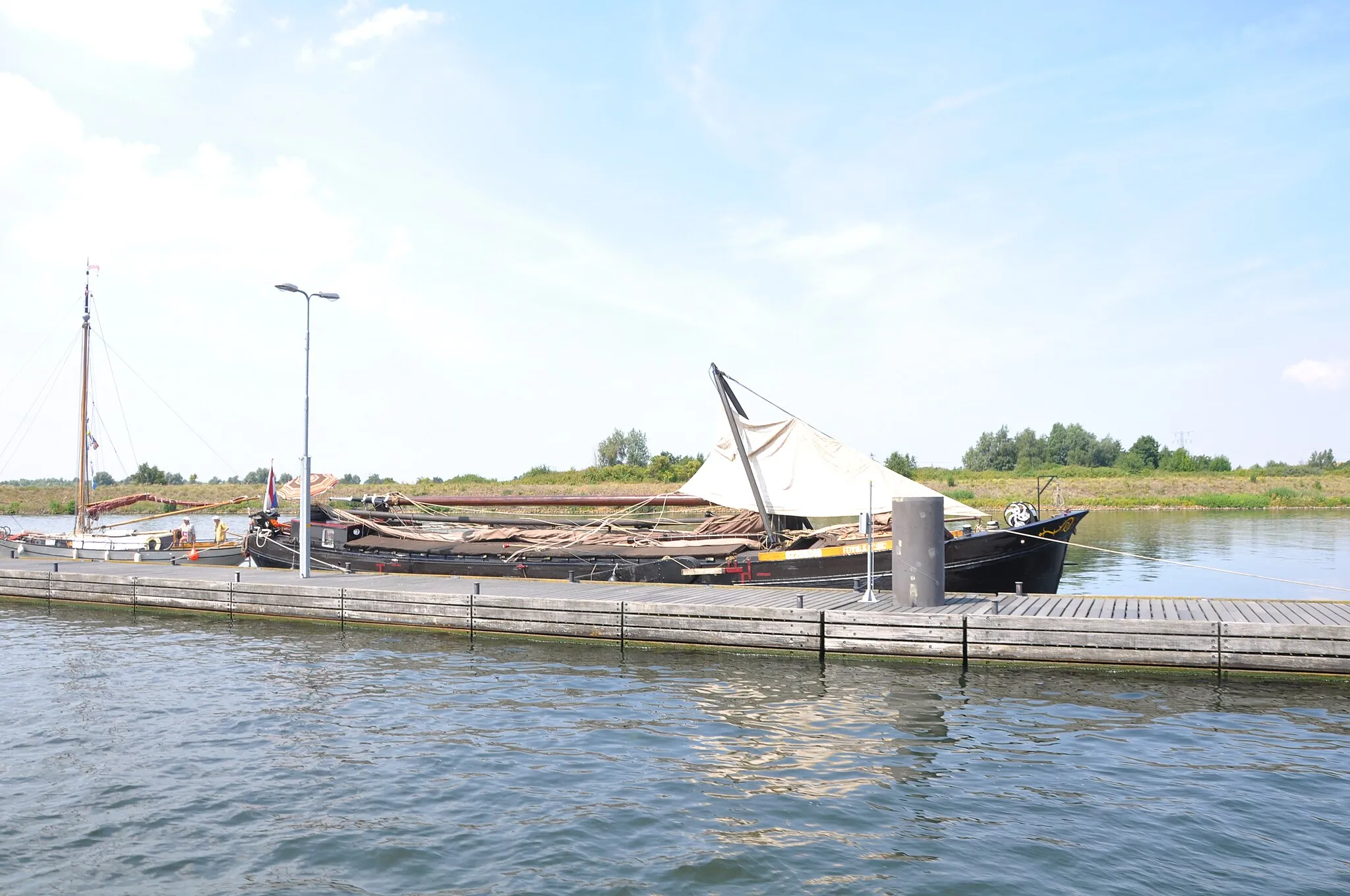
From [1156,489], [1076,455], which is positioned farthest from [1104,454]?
[1156,489]

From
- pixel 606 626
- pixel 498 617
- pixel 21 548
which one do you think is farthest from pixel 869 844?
pixel 21 548

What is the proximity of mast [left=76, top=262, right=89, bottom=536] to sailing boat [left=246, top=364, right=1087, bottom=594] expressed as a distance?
539 inches

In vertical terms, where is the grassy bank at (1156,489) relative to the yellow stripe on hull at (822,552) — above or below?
above

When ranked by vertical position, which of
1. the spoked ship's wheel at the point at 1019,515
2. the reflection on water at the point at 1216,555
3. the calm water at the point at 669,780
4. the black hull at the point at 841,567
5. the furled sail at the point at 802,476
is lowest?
the calm water at the point at 669,780

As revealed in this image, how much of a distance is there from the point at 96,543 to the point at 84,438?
5.85 m

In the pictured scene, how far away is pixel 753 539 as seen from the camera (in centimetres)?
2159

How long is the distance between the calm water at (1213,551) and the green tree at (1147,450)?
123 feet

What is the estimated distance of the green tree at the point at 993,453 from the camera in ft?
367

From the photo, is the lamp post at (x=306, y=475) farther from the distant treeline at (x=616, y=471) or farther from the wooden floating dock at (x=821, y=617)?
the distant treeline at (x=616, y=471)

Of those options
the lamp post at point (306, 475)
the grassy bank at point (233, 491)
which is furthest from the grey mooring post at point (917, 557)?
the grassy bank at point (233, 491)

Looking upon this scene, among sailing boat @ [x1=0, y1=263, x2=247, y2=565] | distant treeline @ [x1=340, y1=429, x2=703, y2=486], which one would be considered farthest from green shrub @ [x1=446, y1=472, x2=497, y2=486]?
sailing boat @ [x1=0, y1=263, x2=247, y2=565]

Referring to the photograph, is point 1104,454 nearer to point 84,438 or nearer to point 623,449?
point 623,449

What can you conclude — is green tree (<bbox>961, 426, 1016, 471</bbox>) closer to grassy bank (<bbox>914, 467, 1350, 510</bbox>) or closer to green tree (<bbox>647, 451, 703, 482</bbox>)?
grassy bank (<bbox>914, 467, 1350, 510</bbox>)

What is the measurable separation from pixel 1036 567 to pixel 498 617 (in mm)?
11950
